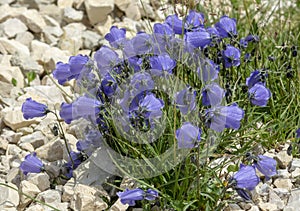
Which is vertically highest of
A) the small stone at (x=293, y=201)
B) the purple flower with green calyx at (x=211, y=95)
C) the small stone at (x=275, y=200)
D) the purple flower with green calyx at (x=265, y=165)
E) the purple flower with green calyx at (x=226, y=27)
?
the purple flower with green calyx at (x=226, y=27)

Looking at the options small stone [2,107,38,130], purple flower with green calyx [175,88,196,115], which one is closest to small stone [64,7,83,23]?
A: small stone [2,107,38,130]

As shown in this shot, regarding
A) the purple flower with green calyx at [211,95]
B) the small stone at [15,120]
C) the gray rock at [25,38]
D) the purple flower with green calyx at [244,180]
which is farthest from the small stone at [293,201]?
the gray rock at [25,38]

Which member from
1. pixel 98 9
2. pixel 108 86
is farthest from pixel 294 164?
pixel 98 9

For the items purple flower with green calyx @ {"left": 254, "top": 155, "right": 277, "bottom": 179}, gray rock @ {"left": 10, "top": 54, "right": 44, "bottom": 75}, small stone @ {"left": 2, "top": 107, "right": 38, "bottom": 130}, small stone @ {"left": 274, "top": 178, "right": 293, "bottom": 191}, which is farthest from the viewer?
gray rock @ {"left": 10, "top": 54, "right": 44, "bottom": 75}

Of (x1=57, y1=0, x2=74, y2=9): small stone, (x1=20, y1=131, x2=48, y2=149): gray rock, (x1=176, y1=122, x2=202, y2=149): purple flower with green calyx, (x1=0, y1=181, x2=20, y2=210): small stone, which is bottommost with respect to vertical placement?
(x1=0, y1=181, x2=20, y2=210): small stone

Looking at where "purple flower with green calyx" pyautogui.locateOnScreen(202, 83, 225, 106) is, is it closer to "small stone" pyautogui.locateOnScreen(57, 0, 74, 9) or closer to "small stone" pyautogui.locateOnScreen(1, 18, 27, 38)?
"small stone" pyautogui.locateOnScreen(1, 18, 27, 38)

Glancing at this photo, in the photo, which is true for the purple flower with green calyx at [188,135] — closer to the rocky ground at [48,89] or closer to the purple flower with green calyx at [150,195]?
the purple flower with green calyx at [150,195]

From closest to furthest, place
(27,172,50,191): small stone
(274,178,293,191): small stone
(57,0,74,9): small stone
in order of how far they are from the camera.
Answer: (274,178,293,191): small stone
(27,172,50,191): small stone
(57,0,74,9): small stone

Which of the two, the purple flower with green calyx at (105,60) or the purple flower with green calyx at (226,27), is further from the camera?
the purple flower with green calyx at (226,27)

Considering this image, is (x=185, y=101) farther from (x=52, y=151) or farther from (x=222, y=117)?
(x=52, y=151)

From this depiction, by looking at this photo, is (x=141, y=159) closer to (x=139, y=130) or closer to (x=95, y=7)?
(x=139, y=130)
